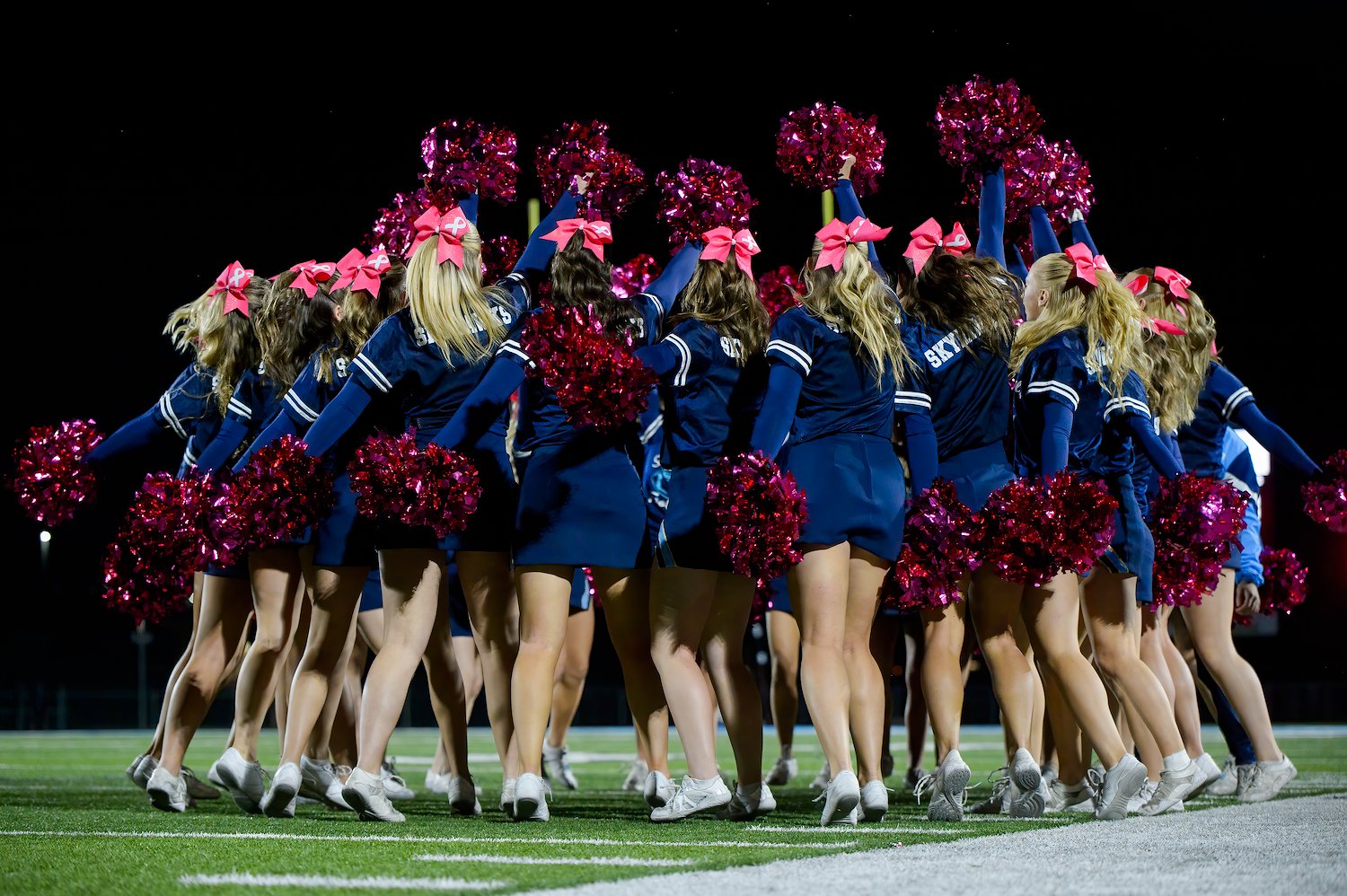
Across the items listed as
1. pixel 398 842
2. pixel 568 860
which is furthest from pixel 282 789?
pixel 568 860

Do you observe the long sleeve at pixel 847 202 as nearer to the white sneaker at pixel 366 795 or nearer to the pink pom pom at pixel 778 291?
the pink pom pom at pixel 778 291

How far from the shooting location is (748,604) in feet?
16.9

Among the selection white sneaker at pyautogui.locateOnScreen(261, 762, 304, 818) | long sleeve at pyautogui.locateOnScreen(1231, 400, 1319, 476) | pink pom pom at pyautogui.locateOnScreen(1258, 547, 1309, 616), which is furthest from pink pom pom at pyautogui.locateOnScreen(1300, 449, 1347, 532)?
white sneaker at pyautogui.locateOnScreen(261, 762, 304, 818)

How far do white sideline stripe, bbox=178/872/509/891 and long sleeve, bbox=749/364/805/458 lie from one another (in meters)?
1.80

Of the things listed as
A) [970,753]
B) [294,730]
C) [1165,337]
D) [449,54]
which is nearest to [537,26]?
[449,54]

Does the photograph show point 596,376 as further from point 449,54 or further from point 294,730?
point 449,54

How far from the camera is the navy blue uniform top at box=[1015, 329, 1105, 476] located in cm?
500

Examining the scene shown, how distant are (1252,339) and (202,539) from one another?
14.4 metres

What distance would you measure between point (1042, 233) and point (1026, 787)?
8.18ft

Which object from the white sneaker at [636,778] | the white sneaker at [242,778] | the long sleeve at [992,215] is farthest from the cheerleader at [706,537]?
the white sneaker at [636,778]

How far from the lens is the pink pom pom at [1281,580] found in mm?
7020

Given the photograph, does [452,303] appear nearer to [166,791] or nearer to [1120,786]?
[166,791]

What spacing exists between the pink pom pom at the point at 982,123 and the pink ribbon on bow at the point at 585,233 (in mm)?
1901

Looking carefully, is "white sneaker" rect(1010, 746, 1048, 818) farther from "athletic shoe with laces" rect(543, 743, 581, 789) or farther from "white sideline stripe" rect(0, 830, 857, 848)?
"athletic shoe with laces" rect(543, 743, 581, 789)
